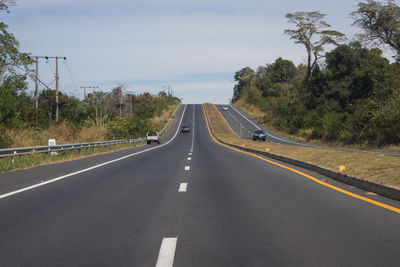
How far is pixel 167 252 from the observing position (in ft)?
16.8

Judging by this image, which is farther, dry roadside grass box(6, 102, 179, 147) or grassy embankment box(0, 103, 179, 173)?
dry roadside grass box(6, 102, 179, 147)

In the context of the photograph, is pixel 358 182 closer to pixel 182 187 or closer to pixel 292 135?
pixel 182 187

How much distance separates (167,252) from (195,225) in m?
1.51

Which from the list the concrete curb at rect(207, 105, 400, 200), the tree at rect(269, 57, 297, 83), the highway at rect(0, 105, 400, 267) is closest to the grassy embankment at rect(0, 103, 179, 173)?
the highway at rect(0, 105, 400, 267)

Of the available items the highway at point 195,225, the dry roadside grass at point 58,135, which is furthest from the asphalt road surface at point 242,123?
the highway at point 195,225

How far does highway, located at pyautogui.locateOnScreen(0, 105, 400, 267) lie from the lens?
16.1ft

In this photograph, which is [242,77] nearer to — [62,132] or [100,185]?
[62,132]

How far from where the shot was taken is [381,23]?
54.9 m

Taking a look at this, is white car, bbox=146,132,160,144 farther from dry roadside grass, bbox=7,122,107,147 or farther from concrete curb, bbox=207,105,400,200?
concrete curb, bbox=207,105,400,200

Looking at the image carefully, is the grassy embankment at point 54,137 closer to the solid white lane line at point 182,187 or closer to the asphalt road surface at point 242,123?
the solid white lane line at point 182,187

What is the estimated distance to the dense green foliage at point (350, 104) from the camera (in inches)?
1571

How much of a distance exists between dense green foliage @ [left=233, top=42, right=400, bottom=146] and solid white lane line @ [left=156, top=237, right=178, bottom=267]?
1363 inches

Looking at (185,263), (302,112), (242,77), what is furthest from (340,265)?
(242,77)

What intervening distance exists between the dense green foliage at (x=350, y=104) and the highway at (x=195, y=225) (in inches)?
1213
